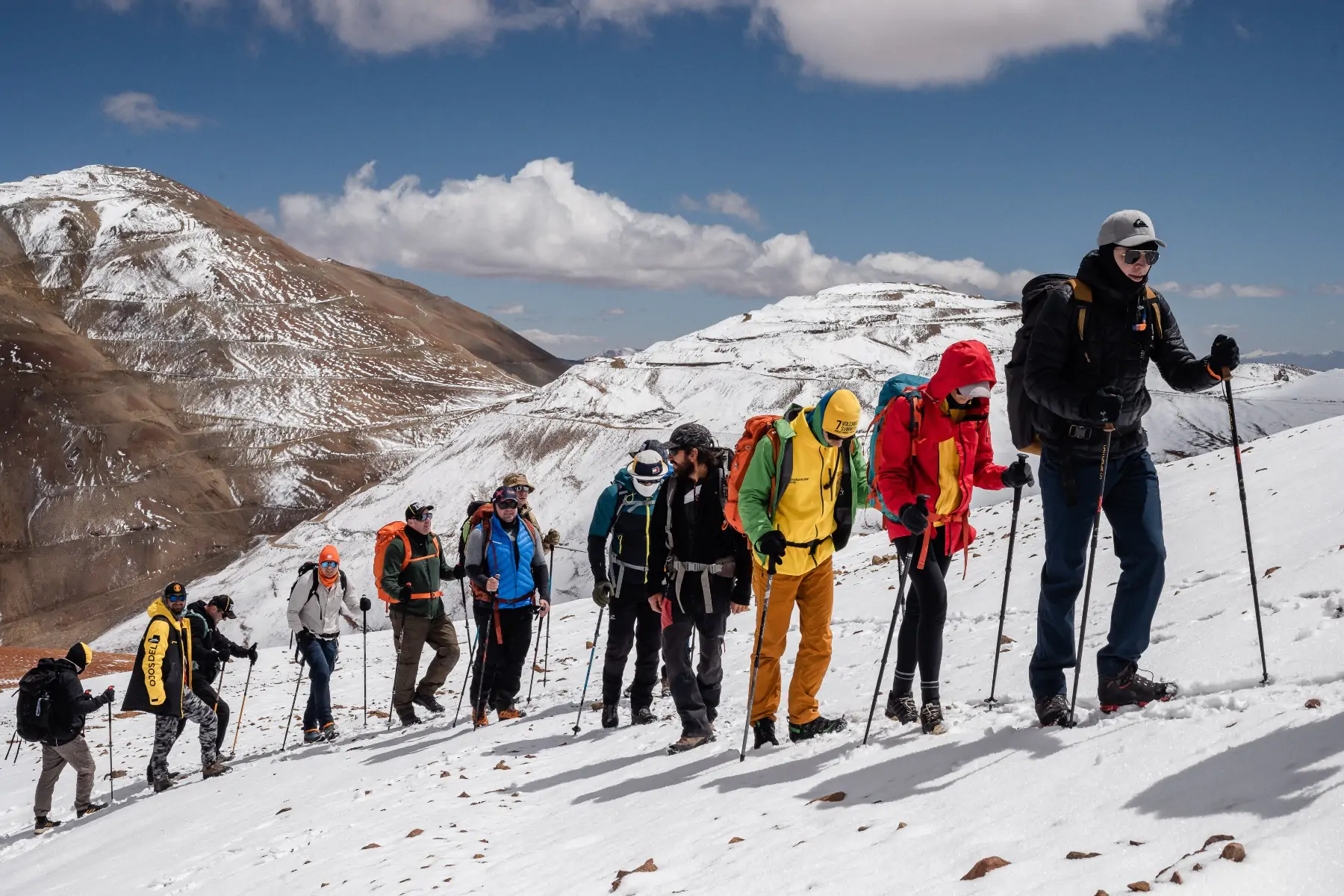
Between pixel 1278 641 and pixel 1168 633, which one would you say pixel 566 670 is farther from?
pixel 1278 641

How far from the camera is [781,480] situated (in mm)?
7035

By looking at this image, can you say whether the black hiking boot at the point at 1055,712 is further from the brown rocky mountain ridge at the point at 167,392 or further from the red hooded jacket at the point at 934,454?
the brown rocky mountain ridge at the point at 167,392

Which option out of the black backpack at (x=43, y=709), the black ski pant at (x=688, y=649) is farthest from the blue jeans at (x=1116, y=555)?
the black backpack at (x=43, y=709)

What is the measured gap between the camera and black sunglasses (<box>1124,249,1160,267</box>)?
5.53 m

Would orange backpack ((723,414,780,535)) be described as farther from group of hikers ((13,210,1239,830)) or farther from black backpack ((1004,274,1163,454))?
black backpack ((1004,274,1163,454))

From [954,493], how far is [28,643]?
9405cm

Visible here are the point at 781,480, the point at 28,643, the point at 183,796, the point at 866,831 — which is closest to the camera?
the point at 866,831

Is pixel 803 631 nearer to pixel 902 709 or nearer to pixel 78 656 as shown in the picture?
pixel 902 709

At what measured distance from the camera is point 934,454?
6703mm

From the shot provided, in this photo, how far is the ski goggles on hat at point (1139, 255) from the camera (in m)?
5.53

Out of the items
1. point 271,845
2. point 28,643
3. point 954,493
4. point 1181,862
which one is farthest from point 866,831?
point 28,643

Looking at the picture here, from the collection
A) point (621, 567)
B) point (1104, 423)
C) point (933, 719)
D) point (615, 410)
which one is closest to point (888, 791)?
point (933, 719)

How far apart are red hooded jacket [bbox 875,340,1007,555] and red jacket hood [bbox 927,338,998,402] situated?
0.02 meters

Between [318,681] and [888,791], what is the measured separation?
10224 mm
